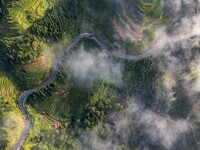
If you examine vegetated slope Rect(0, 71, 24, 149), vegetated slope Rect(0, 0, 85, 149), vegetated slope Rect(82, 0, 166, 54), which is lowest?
vegetated slope Rect(0, 71, 24, 149)

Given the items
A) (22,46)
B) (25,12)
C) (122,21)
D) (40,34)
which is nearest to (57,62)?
(40,34)

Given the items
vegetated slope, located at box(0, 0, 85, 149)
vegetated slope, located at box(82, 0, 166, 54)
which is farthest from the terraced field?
vegetated slope, located at box(82, 0, 166, 54)

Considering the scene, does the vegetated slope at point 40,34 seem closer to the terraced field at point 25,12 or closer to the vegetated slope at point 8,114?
the terraced field at point 25,12

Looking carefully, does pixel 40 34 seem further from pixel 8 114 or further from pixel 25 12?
pixel 8 114

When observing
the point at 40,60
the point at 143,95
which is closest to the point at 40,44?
the point at 40,60

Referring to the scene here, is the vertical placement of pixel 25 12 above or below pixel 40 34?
above

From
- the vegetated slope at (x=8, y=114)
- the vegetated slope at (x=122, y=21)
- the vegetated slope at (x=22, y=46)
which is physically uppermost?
the vegetated slope at (x=122, y=21)

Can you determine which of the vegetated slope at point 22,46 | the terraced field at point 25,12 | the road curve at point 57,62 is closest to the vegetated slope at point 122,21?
the road curve at point 57,62

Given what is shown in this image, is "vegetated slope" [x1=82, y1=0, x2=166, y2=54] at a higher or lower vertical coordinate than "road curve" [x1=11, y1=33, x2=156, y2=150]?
higher

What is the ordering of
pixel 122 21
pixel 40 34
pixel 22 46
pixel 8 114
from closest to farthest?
pixel 8 114 → pixel 22 46 → pixel 40 34 → pixel 122 21

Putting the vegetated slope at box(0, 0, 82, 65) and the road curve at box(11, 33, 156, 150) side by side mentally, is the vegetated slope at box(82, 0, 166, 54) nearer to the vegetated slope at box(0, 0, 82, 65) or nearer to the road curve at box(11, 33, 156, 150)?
the road curve at box(11, 33, 156, 150)

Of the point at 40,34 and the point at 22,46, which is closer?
the point at 22,46

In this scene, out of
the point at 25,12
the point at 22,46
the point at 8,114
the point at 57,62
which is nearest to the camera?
the point at 8,114
